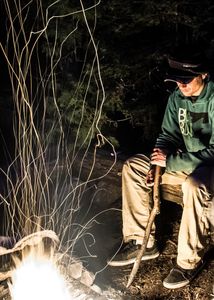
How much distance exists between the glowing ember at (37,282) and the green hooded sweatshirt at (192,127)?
135cm

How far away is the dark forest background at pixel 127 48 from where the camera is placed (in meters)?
4.71

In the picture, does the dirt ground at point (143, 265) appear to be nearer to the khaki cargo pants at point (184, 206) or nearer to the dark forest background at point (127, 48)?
the khaki cargo pants at point (184, 206)

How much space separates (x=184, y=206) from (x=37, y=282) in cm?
138

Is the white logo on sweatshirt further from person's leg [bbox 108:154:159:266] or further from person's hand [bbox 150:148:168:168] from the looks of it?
person's leg [bbox 108:154:159:266]

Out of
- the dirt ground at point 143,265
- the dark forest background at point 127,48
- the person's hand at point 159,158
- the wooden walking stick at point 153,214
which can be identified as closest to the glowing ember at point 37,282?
the dirt ground at point 143,265

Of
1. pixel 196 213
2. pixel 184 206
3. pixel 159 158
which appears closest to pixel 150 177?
pixel 159 158

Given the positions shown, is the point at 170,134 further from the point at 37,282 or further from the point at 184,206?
the point at 37,282

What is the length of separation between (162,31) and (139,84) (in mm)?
720

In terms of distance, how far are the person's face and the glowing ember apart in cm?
189

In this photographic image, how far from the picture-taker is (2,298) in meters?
3.69

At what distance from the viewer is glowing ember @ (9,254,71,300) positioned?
3.60 m

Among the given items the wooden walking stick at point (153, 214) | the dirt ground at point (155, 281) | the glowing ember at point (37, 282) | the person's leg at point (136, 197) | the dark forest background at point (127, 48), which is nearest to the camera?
the glowing ember at point (37, 282)

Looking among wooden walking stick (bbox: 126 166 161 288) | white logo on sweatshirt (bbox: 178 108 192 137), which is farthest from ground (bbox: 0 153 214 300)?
white logo on sweatshirt (bbox: 178 108 192 137)

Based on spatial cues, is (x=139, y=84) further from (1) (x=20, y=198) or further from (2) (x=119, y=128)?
(1) (x=20, y=198)
